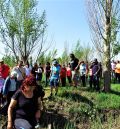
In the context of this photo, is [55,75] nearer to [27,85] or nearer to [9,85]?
[9,85]

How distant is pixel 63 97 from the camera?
743 inches

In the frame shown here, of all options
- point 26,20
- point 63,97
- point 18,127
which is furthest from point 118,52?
point 18,127

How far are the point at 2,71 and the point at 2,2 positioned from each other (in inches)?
479

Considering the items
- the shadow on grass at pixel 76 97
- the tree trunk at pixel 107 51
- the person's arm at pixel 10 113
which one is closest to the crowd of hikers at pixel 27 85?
the person's arm at pixel 10 113

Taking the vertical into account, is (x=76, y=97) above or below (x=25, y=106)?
above

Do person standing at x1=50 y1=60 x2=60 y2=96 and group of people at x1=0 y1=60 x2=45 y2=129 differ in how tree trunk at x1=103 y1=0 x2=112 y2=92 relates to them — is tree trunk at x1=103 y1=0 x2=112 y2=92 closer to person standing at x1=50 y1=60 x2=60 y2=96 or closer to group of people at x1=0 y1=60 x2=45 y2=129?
person standing at x1=50 y1=60 x2=60 y2=96

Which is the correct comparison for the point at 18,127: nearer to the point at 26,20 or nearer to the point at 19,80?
the point at 19,80

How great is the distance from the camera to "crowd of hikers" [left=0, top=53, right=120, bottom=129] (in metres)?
7.41

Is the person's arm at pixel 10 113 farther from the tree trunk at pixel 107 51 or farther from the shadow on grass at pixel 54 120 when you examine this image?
the tree trunk at pixel 107 51

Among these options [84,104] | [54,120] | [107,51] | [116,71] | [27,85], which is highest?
[107,51]

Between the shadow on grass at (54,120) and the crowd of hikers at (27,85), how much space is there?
1634 millimetres

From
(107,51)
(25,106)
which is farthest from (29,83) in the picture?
(107,51)

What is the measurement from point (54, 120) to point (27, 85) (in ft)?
31.3

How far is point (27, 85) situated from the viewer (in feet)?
24.2
